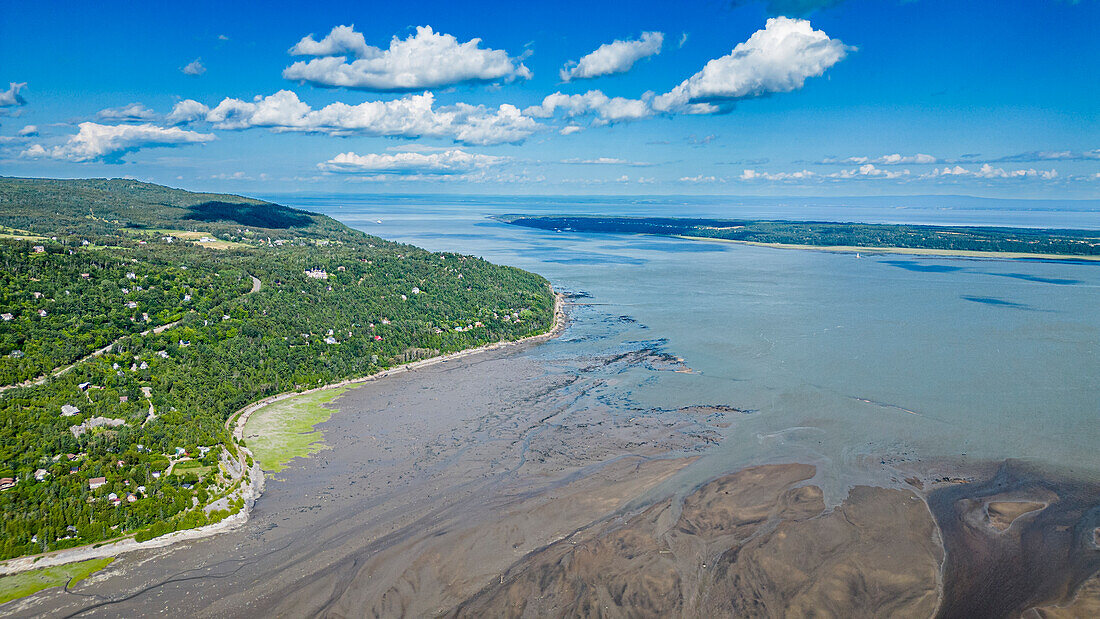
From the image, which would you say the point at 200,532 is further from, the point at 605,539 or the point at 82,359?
the point at 82,359

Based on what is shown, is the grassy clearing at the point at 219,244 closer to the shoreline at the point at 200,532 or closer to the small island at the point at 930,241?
the shoreline at the point at 200,532

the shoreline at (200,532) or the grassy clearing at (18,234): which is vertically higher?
the grassy clearing at (18,234)

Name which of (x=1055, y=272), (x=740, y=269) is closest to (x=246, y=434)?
(x=740, y=269)

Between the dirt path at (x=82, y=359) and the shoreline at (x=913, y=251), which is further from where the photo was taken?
the shoreline at (x=913, y=251)

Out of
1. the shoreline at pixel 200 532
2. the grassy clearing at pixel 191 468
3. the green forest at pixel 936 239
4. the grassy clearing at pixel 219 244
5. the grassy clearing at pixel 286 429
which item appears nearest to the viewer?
the shoreline at pixel 200 532

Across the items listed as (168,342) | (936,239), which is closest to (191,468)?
(168,342)

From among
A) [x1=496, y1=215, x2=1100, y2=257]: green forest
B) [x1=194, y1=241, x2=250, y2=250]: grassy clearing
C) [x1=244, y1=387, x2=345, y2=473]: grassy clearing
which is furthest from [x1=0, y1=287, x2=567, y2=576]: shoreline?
[x1=496, y1=215, x2=1100, y2=257]: green forest

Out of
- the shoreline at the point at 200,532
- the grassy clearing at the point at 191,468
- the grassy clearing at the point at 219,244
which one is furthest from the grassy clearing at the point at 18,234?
the grassy clearing at the point at 191,468

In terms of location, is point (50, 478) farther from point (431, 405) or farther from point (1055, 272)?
point (1055, 272)
